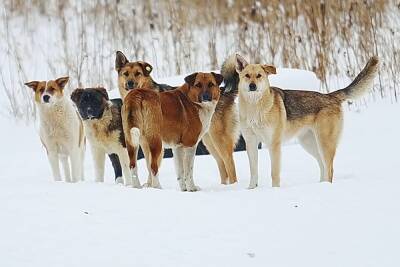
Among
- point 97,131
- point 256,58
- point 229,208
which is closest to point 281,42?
point 256,58

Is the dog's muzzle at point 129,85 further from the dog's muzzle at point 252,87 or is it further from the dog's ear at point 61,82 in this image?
the dog's muzzle at point 252,87

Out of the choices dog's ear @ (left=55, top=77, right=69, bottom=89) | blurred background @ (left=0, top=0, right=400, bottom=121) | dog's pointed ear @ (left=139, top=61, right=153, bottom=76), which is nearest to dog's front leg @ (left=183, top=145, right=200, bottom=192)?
dog's pointed ear @ (left=139, top=61, right=153, bottom=76)

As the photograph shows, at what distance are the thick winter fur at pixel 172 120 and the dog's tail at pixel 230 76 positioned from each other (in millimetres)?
698

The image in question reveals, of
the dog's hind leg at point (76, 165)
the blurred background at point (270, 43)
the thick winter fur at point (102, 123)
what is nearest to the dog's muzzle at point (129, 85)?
the thick winter fur at point (102, 123)

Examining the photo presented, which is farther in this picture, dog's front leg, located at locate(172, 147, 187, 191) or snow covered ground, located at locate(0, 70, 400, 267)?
dog's front leg, located at locate(172, 147, 187, 191)

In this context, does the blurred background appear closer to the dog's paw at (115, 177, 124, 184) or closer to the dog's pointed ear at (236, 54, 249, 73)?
the dog's pointed ear at (236, 54, 249, 73)

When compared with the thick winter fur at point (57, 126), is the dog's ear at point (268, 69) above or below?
above

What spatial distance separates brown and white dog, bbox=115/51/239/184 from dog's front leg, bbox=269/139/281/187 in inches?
23.5

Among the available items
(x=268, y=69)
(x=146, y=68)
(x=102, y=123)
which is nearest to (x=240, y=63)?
(x=268, y=69)

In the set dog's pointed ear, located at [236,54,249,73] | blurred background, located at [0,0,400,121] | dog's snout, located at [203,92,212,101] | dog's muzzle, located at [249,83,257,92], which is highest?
blurred background, located at [0,0,400,121]

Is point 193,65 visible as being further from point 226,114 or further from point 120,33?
point 226,114

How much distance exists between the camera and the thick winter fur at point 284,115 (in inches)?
303

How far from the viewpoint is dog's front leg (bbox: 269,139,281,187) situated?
7.61 m

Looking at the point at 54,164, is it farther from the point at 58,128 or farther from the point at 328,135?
the point at 328,135
